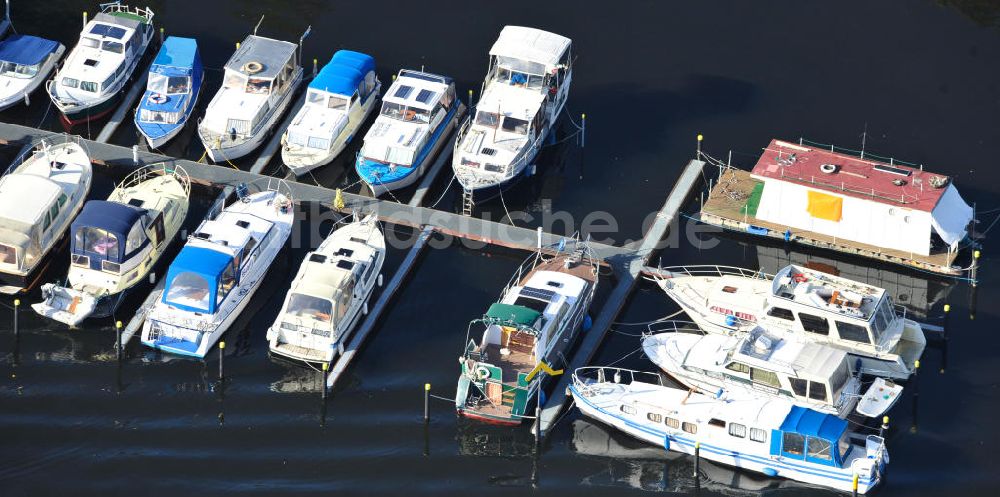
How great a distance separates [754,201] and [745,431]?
1395 centimetres

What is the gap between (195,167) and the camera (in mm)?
77000

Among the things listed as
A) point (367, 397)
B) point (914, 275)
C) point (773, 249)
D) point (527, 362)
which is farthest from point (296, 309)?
point (914, 275)

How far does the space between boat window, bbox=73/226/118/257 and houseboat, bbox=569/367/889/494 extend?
18.2 metres

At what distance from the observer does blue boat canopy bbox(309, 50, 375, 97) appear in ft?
255

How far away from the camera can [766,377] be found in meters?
65.4

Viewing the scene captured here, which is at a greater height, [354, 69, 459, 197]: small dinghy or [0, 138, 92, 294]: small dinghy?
[354, 69, 459, 197]: small dinghy

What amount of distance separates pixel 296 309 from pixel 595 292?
1173 centimetres

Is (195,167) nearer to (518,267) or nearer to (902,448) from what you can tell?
(518,267)

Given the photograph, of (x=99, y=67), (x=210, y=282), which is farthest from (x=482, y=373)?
(x=99, y=67)

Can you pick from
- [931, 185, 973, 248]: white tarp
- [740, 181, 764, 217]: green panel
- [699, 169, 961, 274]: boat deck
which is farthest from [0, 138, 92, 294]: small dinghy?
[931, 185, 973, 248]: white tarp

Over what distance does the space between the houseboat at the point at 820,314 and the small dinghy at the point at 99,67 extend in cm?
2686

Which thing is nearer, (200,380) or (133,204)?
(200,380)

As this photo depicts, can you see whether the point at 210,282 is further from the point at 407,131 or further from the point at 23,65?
the point at 23,65

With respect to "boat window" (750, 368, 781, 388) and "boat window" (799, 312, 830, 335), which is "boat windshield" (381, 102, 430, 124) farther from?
"boat window" (750, 368, 781, 388)
